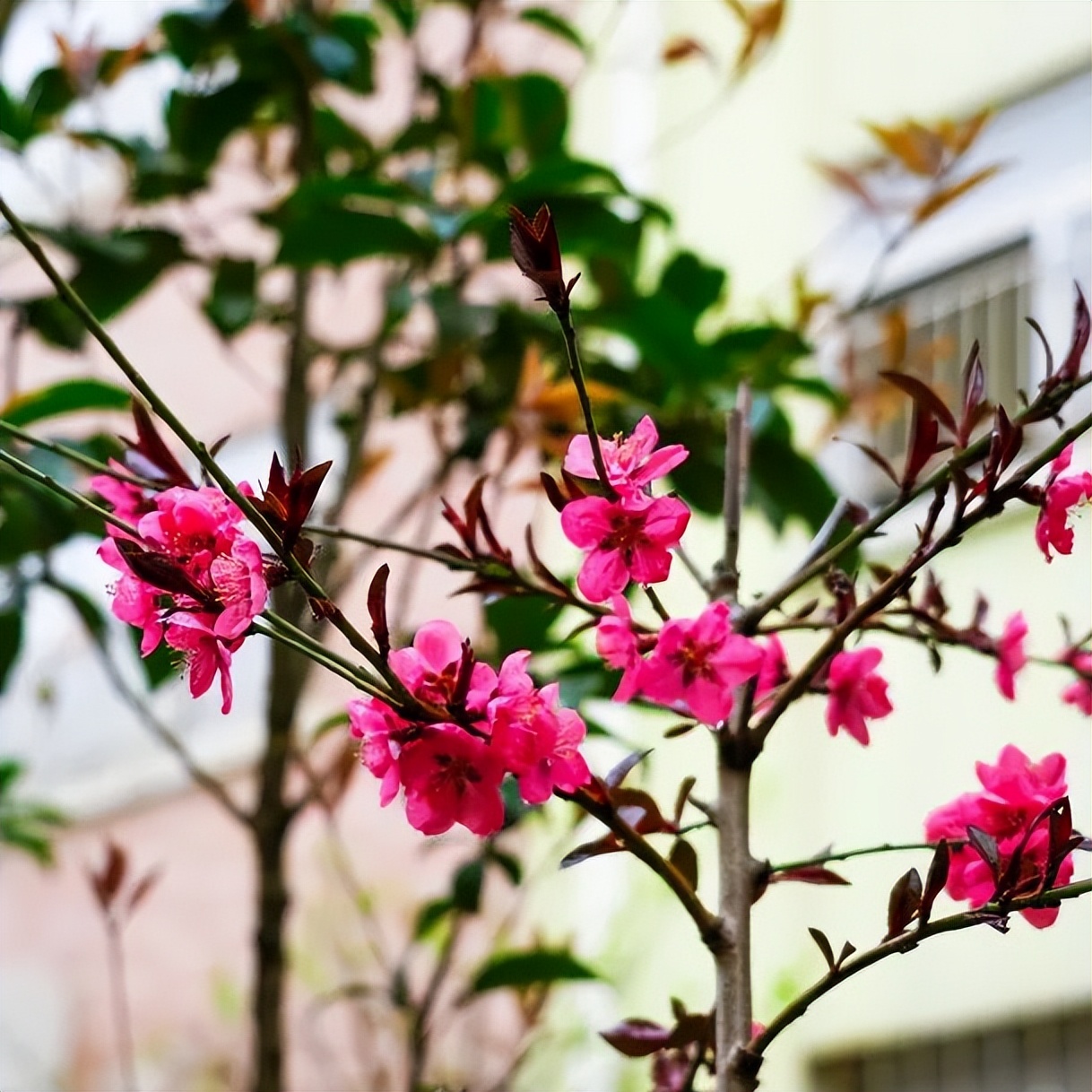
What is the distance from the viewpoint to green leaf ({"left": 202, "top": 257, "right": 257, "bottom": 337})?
113cm

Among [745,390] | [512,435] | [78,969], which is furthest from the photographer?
[78,969]

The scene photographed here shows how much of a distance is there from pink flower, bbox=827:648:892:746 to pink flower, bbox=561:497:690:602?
17 centimetres

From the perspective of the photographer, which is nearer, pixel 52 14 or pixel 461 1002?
pixel 461 1002

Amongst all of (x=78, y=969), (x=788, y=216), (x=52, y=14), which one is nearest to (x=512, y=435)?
(x=788, y=216)

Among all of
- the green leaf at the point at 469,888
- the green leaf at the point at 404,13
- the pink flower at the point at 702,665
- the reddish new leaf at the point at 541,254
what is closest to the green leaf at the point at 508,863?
the green leaf at the point at 469,888

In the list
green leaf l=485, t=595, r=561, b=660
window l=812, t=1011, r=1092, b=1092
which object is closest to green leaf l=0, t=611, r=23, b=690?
green leaf l=485, t=595, r=561, b=660

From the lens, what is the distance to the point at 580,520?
435 millimetres

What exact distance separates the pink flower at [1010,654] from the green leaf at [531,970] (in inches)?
15.8

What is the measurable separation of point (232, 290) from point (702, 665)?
2.60 feet

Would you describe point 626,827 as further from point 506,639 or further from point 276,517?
point 506,639

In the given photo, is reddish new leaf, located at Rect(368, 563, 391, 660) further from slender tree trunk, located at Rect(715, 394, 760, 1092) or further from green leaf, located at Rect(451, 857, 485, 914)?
green leaf, located at Rect(451, 857, 485, 914)

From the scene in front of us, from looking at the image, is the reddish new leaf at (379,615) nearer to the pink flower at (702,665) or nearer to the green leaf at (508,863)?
the pink flower at (702,665)

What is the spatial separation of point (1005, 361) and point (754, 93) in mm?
826

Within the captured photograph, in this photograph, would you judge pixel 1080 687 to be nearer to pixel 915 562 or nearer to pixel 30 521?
pixel 915 562
